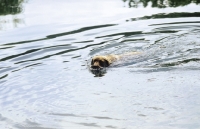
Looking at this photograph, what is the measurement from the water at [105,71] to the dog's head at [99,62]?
0.67 ft

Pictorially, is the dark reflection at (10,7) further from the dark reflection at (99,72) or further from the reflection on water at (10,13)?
the dark reflection at (99,72)

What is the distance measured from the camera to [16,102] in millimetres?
8219

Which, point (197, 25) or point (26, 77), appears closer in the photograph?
point (26, 77)

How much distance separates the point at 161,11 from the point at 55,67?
780 centimetres

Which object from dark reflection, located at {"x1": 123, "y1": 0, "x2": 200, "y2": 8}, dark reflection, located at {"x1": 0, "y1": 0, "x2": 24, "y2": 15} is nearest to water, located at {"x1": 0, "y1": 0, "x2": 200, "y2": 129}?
dark reflection, located at {"x1": 123, "y1": 0, "x2": 200, "y2": 8}

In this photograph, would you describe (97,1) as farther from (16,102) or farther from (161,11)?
(16,102)

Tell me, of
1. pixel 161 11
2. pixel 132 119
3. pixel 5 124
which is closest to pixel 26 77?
pixel 5 124

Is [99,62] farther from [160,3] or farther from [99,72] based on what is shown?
[160,3]

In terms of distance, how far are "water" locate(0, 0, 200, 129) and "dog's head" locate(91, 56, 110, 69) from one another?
21 cm

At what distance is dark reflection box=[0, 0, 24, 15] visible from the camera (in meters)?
19.4

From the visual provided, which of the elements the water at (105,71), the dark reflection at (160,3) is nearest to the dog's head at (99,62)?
the water at (105,71)

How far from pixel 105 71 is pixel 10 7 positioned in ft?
37.9

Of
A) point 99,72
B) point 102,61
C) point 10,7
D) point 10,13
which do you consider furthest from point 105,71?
point 10,7

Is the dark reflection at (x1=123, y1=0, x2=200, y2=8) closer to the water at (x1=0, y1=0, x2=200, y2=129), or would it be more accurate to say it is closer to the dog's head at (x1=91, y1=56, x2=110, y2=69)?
the water at (x1=0, y1=0, x2=200, y2=129)
